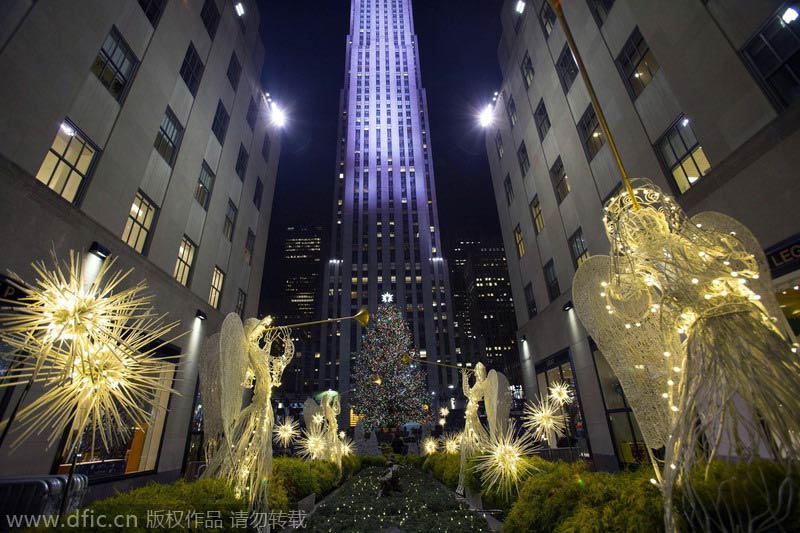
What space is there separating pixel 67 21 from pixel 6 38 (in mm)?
2199

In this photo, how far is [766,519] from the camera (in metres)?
2.71

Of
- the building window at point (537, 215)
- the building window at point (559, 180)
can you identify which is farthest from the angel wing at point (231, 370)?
the building window at point (537, 215)

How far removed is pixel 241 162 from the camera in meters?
21.9

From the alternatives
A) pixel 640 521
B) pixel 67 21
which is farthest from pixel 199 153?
pixel 640 521

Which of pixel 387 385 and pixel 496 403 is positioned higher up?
pixel 387 385

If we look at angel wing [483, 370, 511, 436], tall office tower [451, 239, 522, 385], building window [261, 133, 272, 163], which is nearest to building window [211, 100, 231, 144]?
building window [261, 133, 272, 163]

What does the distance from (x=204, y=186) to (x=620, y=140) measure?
19.3m

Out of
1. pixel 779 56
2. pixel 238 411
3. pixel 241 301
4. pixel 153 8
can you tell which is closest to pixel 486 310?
pixel 241 301

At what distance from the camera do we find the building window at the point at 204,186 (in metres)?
17.1

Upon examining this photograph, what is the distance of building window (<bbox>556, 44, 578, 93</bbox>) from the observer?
17516 mm

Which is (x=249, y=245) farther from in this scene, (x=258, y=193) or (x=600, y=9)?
(x=600, y=9)

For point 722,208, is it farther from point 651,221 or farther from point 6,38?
point 6,38

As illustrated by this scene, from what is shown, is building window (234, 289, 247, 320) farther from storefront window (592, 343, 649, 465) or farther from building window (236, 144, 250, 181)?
storefront window (592, 343, 649, 465)

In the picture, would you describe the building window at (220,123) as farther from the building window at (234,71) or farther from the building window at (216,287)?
the building window at (216,287)
